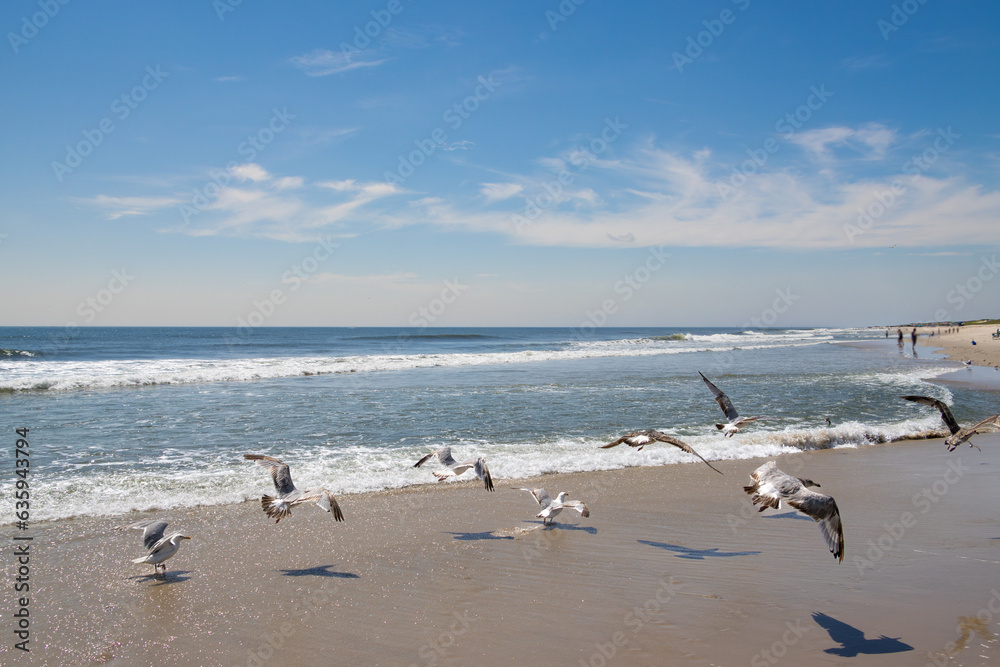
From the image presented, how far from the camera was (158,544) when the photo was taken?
552 centimetres

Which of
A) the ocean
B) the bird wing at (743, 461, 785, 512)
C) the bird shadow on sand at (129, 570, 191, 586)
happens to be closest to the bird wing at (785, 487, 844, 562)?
the bird wing at (743, 461, 785, 512)

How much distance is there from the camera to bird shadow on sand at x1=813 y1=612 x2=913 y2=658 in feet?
14.4

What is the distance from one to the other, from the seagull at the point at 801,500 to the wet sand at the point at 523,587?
59 centimetres

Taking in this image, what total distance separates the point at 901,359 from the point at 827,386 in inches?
786

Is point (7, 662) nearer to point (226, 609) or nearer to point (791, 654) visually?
point (226, 609)

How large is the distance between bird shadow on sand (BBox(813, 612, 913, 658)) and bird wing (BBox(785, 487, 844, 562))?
24.5 inches

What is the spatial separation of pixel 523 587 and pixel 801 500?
2.83 m

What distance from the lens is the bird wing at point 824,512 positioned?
5.21 m

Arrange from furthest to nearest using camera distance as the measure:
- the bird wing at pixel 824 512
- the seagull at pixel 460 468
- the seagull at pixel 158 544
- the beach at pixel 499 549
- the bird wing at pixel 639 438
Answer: the bird wing at pixel 639 438 < the seagull at pixel 460 468 < the seagull at pixel 158 544 < the bird wing at pixel 824 512 < the beach at pixel 499 549

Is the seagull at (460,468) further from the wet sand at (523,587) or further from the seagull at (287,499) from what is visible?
the seagull at (287,499)

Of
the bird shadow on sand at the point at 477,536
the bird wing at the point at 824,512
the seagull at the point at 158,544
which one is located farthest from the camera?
the bird shadow on sand at the point at 477,536

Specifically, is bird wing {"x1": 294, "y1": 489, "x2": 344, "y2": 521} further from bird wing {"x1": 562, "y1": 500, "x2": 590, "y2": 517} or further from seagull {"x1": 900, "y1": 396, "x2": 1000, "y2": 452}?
seagull {"x1": 900, "y1": 396, "x2": 1000, "y2": 452}

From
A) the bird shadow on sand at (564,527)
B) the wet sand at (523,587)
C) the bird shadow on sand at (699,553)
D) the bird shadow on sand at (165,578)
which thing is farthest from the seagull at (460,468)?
the bird shadow on sand at (165,578)

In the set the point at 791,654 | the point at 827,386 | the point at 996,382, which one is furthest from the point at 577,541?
the point at 996,382
